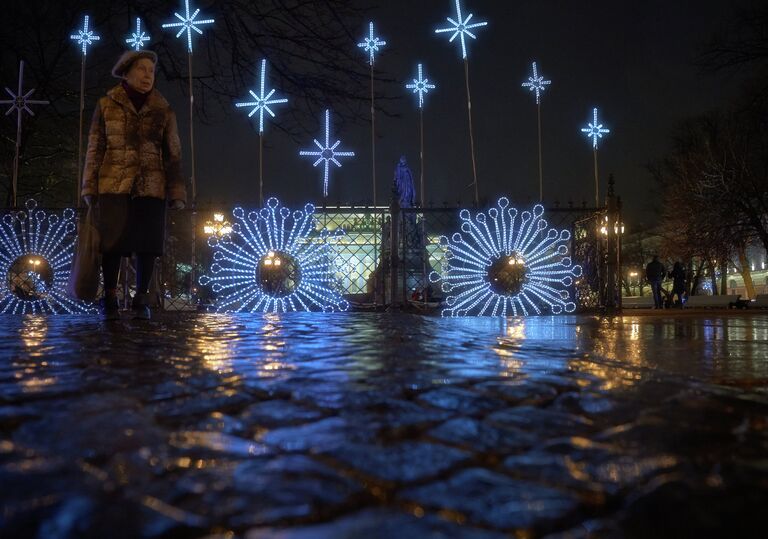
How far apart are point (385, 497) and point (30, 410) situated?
3.97 feet

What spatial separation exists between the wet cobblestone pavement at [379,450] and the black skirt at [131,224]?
3230 millimetres

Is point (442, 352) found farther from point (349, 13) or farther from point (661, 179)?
point (661, 179)

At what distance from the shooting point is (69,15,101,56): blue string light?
14.1 m

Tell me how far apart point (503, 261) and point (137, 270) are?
653 centimetres

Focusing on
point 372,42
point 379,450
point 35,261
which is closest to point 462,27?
point 372,42

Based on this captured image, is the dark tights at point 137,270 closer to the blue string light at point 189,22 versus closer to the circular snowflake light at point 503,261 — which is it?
the blue string light at point 189,22

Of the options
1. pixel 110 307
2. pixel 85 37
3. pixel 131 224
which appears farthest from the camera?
pixel 85 37

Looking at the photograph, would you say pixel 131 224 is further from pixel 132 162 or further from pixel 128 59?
pixel 128 59

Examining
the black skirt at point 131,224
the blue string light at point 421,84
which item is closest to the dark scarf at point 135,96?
the black skirt at point 131,224

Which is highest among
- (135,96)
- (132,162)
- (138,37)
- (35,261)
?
(138,37)

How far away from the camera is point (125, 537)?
0.84 metres

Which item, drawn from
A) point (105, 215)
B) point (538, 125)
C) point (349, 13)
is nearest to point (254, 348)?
point (105, 215)

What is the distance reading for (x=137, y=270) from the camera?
5.95 metres

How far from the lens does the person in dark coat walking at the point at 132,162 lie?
5.49m
